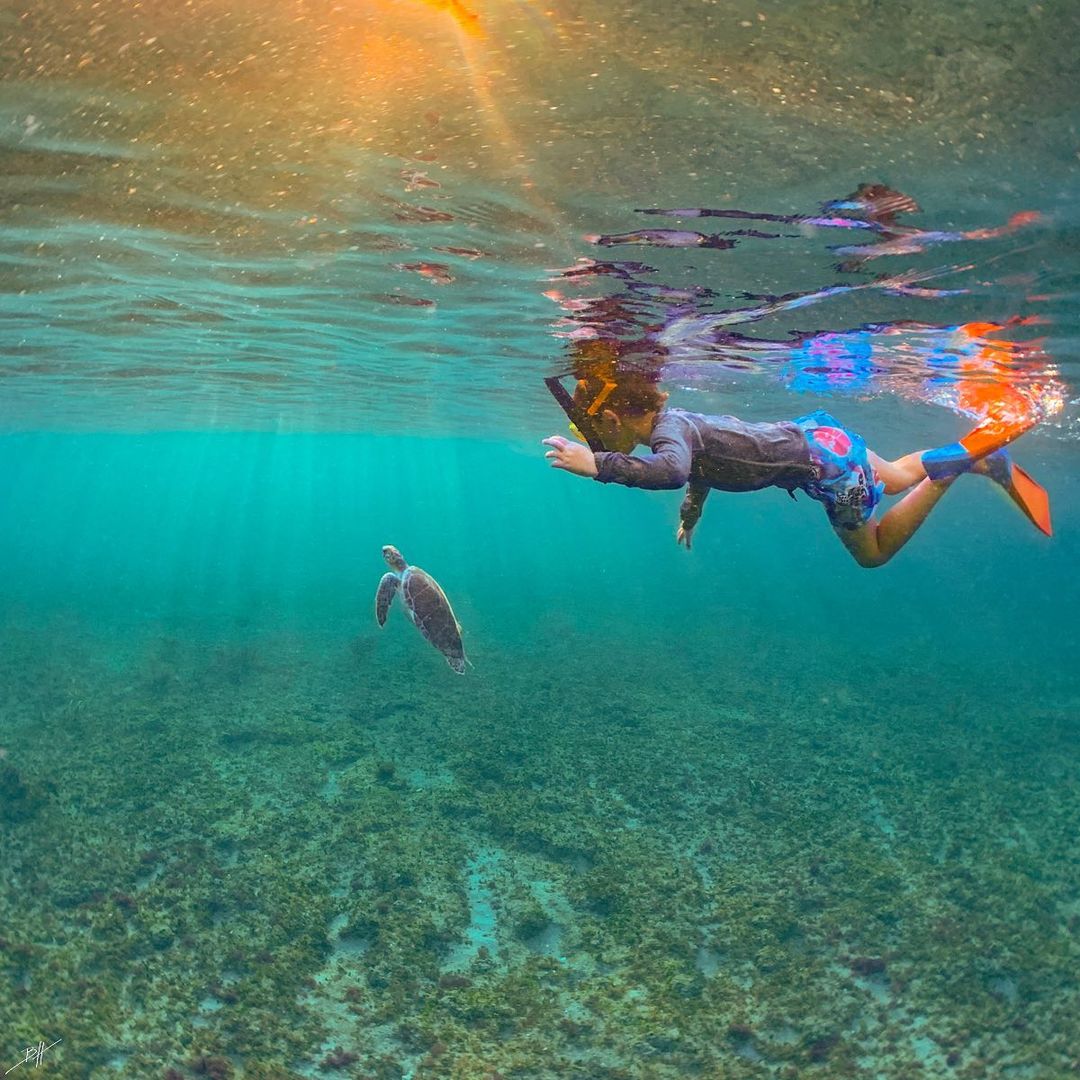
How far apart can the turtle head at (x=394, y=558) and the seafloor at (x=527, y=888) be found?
4699 millimetres

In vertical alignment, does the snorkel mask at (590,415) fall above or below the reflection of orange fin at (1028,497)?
above

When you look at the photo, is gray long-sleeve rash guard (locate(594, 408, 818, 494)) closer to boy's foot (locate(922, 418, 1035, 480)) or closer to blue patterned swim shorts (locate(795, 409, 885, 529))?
blue patterned swim shorts (locate(795, 409, 885, 529))

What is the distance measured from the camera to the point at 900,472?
9.06 m

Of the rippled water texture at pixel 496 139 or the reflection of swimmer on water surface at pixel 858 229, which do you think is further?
the reflection of swimmer on water surface at pixel 858 229

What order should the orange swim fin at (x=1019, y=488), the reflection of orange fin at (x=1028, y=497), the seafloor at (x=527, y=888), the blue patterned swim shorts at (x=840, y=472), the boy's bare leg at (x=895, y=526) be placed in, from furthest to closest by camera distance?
the reflection of orange fin at (x=1028, y=497) < the orange swim fin at (x=1019, y=488) < the boy's bare leg at (x=895, y=526) < the seafloor at (x=527, y=888) < the blue patterned swim shorts at (x=840, y=472)

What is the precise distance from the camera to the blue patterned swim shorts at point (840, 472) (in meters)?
7.43

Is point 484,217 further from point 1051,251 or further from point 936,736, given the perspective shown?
point 936,736

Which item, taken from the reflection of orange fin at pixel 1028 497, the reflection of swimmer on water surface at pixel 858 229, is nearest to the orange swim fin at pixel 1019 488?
the reflection of orange fin at pixel 1028 497

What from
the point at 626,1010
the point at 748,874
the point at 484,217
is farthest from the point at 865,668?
the point at 484,217

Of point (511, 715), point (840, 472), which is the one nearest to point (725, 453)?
point (840, 472)

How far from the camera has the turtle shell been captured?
26.5 ft

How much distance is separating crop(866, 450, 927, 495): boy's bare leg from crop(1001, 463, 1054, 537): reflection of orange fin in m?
1.28

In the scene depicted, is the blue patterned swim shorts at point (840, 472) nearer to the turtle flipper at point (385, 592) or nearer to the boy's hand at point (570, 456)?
the boy's hand at point (570, 456)

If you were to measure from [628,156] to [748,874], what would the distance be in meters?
9.92
